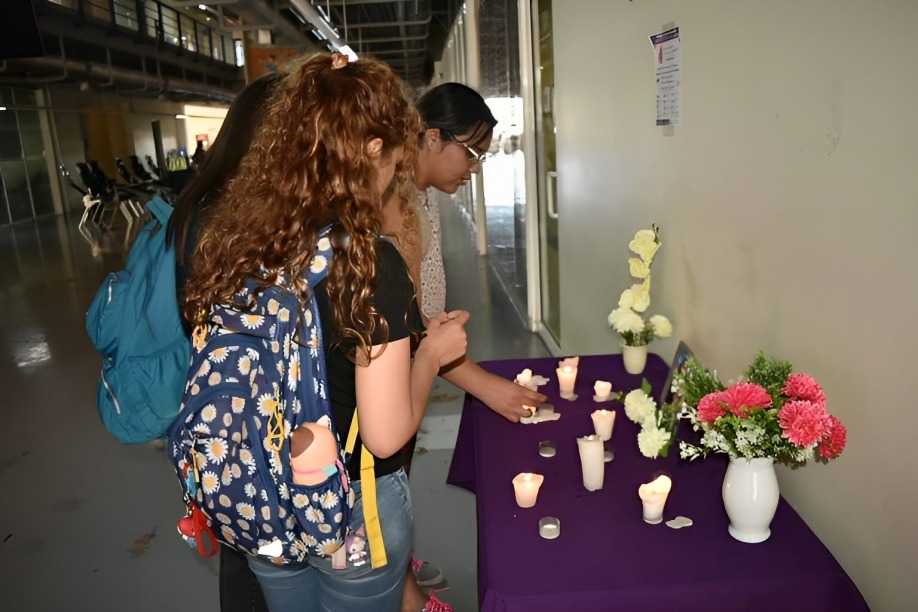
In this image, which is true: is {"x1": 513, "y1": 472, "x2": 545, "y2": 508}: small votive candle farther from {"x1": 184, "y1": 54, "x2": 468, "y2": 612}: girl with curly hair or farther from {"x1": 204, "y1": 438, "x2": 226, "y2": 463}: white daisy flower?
{"x1": 204, "y1": 438, "x2": 226, "y2": 463}: white daisy flower

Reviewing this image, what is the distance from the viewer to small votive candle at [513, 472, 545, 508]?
1460mm

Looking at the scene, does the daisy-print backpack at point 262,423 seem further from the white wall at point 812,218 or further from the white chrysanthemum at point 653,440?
the white wall at point 812,218

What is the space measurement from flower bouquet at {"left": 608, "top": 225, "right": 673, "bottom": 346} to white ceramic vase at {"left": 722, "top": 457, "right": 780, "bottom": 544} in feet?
2.77

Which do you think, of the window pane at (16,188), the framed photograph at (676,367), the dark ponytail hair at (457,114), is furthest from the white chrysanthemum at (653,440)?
the window pane at (16,188)

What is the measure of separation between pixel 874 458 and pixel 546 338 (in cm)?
355

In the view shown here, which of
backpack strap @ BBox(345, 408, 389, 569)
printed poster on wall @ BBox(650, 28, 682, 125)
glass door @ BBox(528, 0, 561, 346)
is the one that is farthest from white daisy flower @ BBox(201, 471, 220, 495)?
glass door @ BBox(528, 0, 561, 346)

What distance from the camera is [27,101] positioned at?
15.6 meters

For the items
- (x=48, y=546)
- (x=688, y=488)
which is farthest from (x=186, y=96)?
(x=688, y=488)

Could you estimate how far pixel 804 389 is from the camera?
121 centimetres

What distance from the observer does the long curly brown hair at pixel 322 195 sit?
1005 mm

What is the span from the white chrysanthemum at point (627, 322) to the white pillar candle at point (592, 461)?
2.33 feet

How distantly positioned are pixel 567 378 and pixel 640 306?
1.11ft

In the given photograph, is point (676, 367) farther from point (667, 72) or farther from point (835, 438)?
point (667, 72)

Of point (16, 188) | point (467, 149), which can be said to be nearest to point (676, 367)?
point (467, 149)
